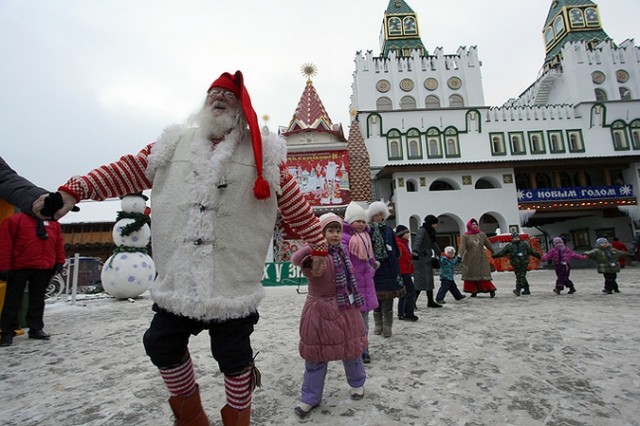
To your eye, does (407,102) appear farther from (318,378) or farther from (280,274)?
(318,378)

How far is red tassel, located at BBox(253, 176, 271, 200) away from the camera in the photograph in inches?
61.2

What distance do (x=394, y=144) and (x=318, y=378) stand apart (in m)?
22.0

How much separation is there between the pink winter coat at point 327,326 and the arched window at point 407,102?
2401cm

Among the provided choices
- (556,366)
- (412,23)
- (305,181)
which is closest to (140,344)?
(556,366)

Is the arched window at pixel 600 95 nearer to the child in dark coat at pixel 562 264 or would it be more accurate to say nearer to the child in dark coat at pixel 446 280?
the child in dark coat at pixel 562 264

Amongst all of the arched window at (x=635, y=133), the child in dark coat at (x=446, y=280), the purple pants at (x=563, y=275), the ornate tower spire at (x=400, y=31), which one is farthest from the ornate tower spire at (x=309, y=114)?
the arched window at (x=635, y=133)

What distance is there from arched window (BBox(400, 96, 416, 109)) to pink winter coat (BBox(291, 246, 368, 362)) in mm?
24006

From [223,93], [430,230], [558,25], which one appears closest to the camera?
[223,93]

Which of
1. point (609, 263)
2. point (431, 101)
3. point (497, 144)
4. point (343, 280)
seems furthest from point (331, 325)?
point (431, 101)

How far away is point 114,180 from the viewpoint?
1.65 m

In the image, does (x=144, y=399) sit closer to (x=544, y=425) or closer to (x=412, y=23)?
(x=544, y=425)

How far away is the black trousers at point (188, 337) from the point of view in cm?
149

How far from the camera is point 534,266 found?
1691 cm

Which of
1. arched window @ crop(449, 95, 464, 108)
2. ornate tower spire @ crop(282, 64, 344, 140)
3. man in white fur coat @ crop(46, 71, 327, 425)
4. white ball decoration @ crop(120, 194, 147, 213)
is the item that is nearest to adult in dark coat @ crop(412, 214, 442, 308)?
man in white fur coat @ crop(46, 71, 327, 425)
